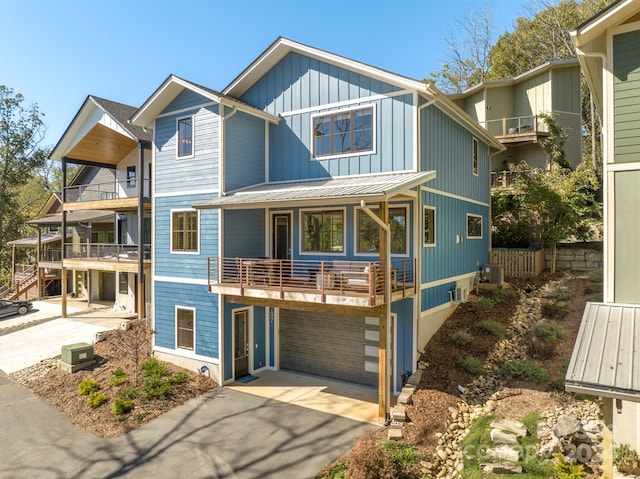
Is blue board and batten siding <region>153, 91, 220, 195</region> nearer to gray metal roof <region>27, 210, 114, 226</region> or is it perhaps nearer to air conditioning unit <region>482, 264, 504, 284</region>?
gray metal roof <region>27, 210, 114, 226</region>

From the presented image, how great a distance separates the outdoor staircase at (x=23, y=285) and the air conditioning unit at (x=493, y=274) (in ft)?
94.4

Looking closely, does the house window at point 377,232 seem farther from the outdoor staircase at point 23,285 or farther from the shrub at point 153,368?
the outdoor staircase at point 23,285

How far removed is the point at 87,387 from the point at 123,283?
10293 mm

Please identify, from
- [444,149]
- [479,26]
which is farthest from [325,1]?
[479,26]

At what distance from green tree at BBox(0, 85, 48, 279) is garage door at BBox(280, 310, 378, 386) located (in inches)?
1093

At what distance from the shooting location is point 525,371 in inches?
384

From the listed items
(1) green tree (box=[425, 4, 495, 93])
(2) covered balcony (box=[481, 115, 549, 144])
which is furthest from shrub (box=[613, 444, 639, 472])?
(1) green tree (box=[425, 4, 495, 93])

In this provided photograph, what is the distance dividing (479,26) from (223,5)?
84.7 feet

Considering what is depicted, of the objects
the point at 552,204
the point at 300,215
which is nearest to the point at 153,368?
the point at 300,215

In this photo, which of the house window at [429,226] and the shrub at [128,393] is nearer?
the shrub at [128,393]

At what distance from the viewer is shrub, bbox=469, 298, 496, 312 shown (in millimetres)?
13163

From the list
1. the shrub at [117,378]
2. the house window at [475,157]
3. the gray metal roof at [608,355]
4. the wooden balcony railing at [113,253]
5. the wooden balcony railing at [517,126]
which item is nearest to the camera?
the gray metal roof at [608,355]

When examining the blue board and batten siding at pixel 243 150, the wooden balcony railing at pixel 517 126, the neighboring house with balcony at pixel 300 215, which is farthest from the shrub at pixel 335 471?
the wooden balcony railing at pixel 517 126

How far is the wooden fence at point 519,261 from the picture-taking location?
55.4ft
